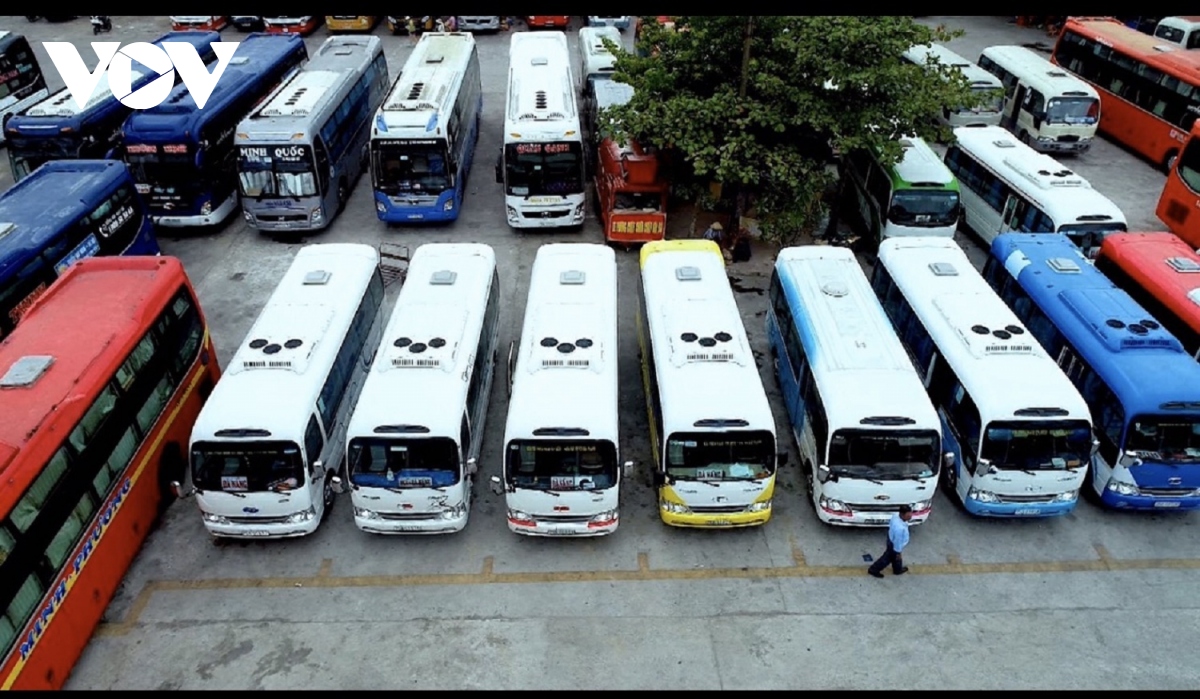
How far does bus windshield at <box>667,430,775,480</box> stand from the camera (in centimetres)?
1141

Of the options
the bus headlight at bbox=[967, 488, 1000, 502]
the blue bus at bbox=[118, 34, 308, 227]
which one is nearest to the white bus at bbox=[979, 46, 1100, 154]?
the bus headlight at bbox=[967, 488, 1000, 502]

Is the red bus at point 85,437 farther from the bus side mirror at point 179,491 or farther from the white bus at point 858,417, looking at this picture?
the white bus at point 858,417

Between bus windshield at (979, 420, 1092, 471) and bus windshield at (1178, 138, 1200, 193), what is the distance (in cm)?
1214

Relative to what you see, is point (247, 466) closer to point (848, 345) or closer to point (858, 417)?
point (858, 417)

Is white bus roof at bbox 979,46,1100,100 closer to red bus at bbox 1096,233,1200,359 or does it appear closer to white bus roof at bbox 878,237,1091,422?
red bus at bbox 1096,233,1200,359

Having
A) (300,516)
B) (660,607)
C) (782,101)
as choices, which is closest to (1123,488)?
(660,607)

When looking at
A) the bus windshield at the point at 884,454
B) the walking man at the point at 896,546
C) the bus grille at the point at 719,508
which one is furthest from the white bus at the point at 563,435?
the walking man at the point at 896,546

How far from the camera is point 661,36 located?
1958cm

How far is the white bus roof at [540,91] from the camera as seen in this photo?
19906 millimetres

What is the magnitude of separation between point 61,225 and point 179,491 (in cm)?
692

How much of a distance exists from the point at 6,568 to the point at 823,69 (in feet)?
54.3

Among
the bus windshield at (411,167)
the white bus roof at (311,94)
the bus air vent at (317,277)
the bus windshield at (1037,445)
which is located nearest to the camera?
the bus windshield at (1037,445)

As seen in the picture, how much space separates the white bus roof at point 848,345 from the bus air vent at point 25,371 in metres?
10.7

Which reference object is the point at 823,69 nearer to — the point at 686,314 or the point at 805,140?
the point at 805,140
